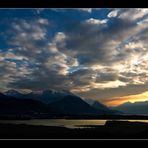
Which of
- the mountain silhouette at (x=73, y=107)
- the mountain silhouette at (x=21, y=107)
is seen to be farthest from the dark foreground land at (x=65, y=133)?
the mountain silhouette at (x=73, y=107)

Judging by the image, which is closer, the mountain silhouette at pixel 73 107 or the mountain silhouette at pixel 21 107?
the mountain silhouette at pixel 21 107

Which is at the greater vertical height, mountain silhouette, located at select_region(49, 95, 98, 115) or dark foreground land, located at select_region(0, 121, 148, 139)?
mountain silhouette, located at select_region(49, 95, 98, 115)

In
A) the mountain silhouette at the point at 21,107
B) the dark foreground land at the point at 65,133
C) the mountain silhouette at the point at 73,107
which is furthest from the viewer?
the mountain silhouette at the point at 73,107

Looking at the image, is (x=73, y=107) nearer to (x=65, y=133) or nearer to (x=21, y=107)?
(x=21, y=107)

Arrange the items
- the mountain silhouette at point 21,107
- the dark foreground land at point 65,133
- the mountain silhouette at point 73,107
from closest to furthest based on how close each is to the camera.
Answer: the dark foreground land at point 65,133 < the mountain silhouette at point 21,107 < the mountain silhouette at point 73,107

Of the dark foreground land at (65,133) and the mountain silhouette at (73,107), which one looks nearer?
the dark foreground land at (65,133)

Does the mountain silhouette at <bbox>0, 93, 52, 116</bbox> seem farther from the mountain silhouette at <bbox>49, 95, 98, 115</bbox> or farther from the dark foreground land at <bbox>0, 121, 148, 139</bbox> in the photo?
the dark foreground land at <bbox>0, 121, 148, 139</bbox>

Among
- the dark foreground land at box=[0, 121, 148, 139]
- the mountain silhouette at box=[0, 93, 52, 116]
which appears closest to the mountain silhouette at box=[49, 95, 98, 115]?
the mountain silhouette at box=[0, 93, 52, 116]

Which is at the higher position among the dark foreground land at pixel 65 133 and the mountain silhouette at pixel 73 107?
the mountain silhouette at pixel 73 107

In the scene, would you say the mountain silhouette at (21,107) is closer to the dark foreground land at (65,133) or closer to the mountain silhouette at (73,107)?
the mountain silhouette at (73,107)
